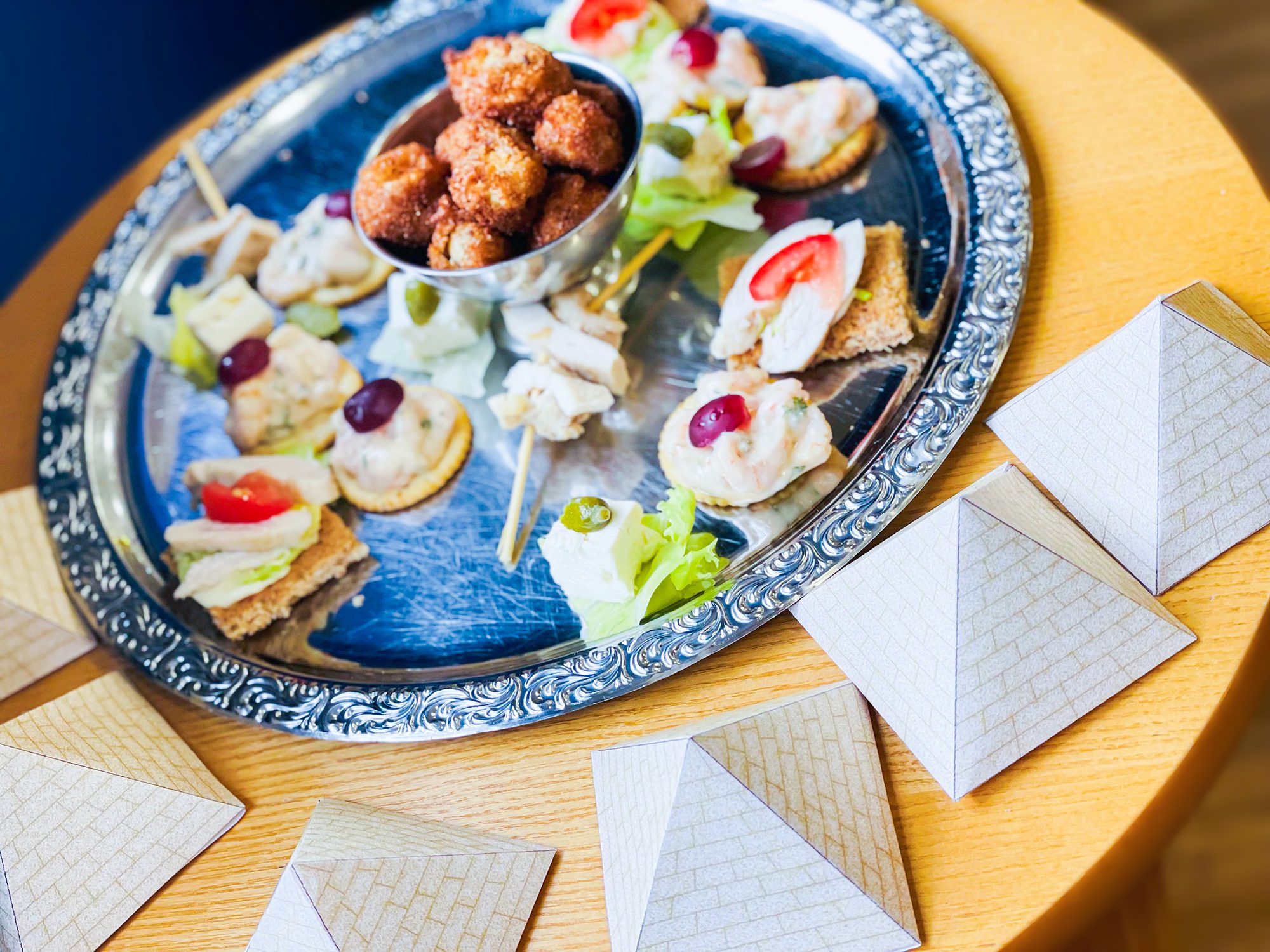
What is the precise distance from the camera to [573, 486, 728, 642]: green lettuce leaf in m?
1.99

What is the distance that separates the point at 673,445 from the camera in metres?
2.16

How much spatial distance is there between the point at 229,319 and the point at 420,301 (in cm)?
60

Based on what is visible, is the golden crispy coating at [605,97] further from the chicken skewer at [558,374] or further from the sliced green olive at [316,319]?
the sliced green olive at [316,319]

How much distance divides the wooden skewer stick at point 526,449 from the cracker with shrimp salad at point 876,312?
0.39m

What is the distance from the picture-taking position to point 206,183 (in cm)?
301

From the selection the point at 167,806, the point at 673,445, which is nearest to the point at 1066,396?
the point at 673,445

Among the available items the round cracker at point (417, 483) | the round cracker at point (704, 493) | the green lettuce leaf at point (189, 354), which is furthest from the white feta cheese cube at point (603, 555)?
the green lettuce leaf at point (189, 354)

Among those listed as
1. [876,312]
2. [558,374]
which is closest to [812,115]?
[876,312]

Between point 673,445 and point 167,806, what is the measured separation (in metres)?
1.20

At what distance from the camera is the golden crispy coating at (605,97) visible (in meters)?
2.35

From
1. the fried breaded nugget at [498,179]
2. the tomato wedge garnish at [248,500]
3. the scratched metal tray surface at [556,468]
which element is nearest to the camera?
the scratched metal tray surface at [556,468]

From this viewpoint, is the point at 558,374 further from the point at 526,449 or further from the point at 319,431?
the point at 319,431

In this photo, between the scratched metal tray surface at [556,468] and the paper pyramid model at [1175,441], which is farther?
the scratched metal tray surface at [556,468]

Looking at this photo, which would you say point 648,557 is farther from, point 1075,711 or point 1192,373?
point 1192,373
